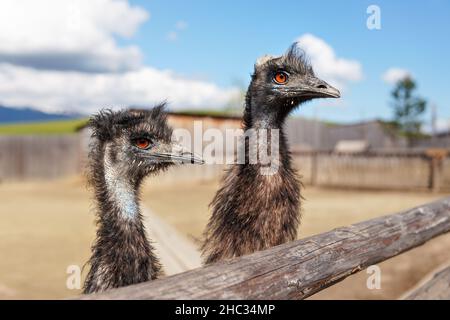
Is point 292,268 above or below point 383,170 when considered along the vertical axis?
above

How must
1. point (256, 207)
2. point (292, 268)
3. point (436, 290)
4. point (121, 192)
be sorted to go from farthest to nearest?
point (436, 290)
point (256, 207)
point (121, 192)
point (292, 268)

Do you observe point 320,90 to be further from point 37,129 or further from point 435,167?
point 37,129

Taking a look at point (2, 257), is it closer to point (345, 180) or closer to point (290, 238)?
point (290, 238)

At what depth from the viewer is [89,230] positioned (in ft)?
31.8

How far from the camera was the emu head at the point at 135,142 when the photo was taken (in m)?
2.17

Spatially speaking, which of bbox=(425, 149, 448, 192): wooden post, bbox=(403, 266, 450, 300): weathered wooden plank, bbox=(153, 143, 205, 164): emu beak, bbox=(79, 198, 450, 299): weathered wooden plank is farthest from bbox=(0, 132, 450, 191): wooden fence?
bbox=(153, 143, 205, 164): emu beak

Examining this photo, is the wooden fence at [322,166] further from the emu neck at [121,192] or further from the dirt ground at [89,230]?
the emu neck at [121,192]

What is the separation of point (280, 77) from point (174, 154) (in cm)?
71

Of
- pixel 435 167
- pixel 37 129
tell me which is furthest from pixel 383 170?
pixel 37 129

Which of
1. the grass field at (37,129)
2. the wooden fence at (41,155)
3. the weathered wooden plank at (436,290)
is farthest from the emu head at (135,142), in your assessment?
the grass field at (37,129)

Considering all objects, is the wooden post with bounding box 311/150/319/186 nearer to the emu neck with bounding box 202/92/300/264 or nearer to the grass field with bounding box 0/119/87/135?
the emu neck with bounding box 202/92/300/264

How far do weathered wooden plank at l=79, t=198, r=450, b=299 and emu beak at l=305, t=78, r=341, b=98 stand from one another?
645mm

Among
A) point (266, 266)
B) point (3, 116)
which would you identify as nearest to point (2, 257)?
point (3, 116)

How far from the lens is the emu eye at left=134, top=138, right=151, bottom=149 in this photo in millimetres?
2242
